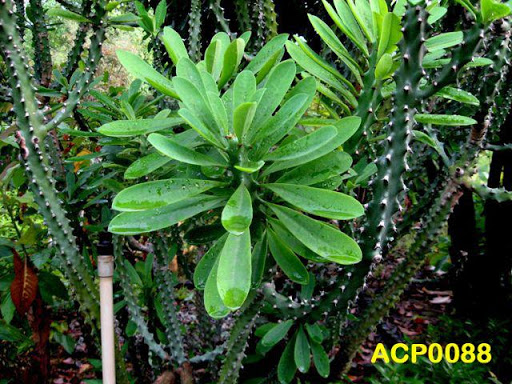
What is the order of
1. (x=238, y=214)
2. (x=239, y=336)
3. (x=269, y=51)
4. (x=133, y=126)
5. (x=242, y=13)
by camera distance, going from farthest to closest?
(x=242, y=13)
(x=239, y=336)
(x=269, y=51)
(x=133, y=126)
(x=238, y=214)

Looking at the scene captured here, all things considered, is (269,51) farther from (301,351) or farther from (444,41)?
(301,351)

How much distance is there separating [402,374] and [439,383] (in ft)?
0.44

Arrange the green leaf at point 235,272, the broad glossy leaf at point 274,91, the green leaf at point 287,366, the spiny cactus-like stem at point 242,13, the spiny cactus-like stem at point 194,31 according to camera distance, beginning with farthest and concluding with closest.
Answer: the spiny cactus-like stem at point 242,13
the spiny cactus-like stem at point 194,31
the green leaf at point 287,366
the broad glossy leaf at point 274,91
the green leaf at point 235,272

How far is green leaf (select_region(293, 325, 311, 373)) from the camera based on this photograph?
121cm

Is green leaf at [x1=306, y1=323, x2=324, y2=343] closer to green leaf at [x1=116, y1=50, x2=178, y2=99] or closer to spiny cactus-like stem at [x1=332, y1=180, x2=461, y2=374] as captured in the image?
spiny cactus-like stem at [x1=332, y1=180, x2=461, y2=374]

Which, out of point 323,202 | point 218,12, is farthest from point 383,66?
point 218,12

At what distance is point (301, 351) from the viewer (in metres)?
1.23

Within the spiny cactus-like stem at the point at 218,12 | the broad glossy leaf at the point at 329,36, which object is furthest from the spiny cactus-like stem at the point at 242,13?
the broad glossy leaf at the point at 329,36

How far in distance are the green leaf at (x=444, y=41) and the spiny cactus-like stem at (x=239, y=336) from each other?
63 centimetres

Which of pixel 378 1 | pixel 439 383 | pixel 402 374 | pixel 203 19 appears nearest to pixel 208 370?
pixel 402 374

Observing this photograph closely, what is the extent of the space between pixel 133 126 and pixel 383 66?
48 cm

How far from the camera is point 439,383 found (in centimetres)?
167

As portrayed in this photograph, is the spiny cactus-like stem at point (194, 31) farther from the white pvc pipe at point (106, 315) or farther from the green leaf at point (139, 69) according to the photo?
the white pvc pipe at point (106, 315)

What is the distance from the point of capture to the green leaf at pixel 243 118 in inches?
25.3
